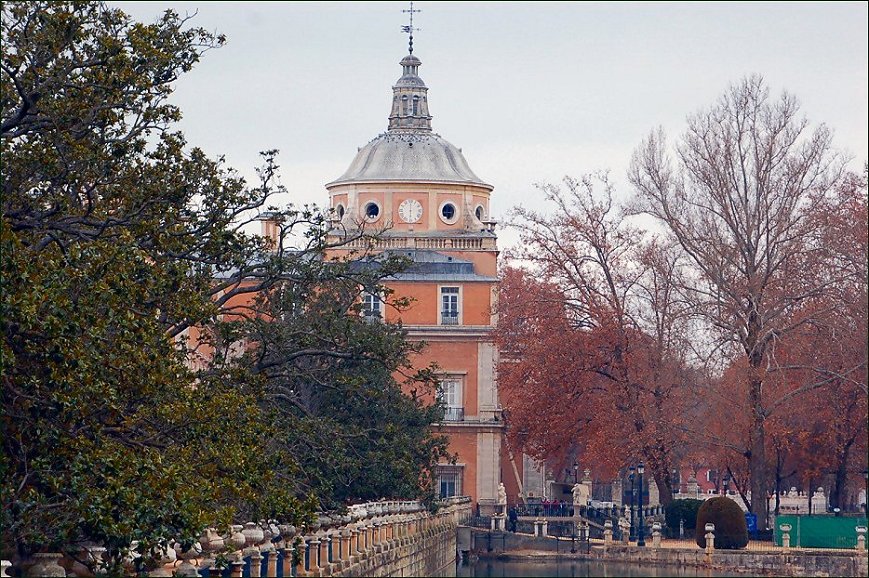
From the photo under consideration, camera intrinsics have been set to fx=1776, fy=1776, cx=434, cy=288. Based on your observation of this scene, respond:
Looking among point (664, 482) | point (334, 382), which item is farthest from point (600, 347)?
point (334, 382)

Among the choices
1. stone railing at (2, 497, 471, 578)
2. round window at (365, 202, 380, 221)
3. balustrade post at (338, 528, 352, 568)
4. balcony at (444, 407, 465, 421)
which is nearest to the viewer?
stone railing at (2, 497, 471, 578)

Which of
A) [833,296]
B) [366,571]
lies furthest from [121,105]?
[833,296]

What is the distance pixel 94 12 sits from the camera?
24.2 m

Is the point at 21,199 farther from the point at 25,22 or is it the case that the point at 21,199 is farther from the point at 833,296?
the point at 833,296

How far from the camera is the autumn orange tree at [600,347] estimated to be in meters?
49.0

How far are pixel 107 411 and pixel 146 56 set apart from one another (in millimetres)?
5463

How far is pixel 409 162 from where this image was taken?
79.5 m

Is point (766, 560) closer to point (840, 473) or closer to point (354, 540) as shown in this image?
point (840, 473)

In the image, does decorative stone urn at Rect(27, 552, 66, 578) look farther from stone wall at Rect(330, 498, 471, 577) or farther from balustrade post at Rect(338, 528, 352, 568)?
balustrade post at Rect(338, 528, 352, 568)

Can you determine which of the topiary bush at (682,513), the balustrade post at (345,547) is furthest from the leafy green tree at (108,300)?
the topiary bush at (682,513)

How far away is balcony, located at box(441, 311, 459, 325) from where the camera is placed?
2697 inches

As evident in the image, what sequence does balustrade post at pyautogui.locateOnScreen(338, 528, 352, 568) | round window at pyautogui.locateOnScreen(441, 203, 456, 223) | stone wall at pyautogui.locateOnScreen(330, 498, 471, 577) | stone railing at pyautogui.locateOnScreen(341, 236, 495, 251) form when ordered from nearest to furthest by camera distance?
balustrade post at pyautogui.locateOnScreen(338, 528, 352, 568)
stone wall at pyautogui.locateOnScreen(330, 498, 471, 577)
stone railing at pyautogui.locateOnScreen(341, 236, 495, 251)
round window at pyautogui.locateOnScreen(441, 203, 456, 223)

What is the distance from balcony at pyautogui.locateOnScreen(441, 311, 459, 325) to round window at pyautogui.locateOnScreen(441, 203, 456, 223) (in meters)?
10.7

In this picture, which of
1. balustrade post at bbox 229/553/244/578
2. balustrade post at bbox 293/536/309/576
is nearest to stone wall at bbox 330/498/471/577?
balustrade post at bbox 293/536/309/576
